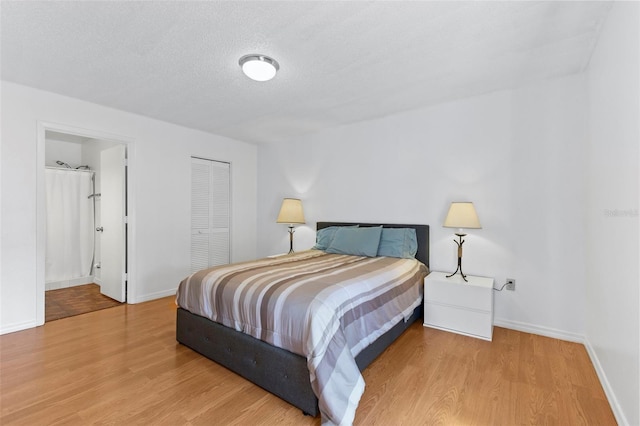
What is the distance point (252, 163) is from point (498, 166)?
3.79 meters

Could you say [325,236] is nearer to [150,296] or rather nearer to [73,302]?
[150,296]

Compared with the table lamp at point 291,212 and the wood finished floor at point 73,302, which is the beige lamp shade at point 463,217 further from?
the wood finished floor at point 73,302

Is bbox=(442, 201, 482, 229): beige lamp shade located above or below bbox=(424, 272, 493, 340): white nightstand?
above

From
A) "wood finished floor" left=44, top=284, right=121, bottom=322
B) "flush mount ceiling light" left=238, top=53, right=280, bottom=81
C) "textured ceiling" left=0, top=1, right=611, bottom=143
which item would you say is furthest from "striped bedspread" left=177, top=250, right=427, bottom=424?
"wood finished floor" left=44, top=284, right=121, bottom=322

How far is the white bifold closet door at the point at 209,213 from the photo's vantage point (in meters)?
4.43

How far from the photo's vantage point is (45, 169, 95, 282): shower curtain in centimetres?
453

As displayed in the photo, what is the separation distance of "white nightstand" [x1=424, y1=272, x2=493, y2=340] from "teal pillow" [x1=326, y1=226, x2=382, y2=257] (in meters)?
0.69

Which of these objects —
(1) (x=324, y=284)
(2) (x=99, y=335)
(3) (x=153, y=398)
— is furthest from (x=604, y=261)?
(2) (x=99, y=335)

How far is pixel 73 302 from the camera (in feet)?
12.4

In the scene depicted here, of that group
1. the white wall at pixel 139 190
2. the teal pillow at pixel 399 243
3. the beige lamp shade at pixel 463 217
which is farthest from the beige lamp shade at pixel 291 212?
the beige lamp shade at pixel 463 217

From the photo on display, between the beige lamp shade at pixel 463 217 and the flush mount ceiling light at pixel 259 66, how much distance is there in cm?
210

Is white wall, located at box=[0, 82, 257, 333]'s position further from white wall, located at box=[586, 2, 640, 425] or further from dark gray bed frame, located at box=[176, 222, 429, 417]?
white wall, located at box=[586, 2, 640, 425]

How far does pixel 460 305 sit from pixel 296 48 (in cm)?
263

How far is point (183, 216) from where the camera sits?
4.22 meters
